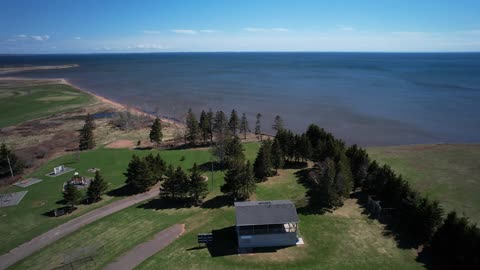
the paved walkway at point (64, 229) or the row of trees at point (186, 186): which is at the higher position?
the row of trees at point (186, 186)

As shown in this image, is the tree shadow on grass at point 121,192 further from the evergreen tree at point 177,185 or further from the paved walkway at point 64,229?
the evergreen tree at point 177,185

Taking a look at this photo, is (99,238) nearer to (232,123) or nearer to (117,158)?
(117,158)

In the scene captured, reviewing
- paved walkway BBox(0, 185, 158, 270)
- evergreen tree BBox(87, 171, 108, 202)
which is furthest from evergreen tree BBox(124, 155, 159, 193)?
evergreen tree BBox(87, 171, 108, 202)

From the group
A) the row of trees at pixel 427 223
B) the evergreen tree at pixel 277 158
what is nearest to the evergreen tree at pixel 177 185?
the evergreen tree at pixel 277 158

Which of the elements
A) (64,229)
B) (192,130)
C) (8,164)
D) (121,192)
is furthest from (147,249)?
(192,130)

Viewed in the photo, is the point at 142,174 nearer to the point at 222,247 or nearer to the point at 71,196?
the point at 71,196

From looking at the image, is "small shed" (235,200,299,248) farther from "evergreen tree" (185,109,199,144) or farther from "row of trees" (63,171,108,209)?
"evergreen tree" (185,109,199,144)
